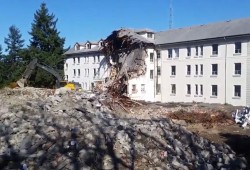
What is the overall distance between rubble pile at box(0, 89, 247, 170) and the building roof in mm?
30011

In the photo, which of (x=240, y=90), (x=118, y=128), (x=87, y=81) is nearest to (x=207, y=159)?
(x=118, y=128)

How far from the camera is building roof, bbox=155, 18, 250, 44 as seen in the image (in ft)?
135

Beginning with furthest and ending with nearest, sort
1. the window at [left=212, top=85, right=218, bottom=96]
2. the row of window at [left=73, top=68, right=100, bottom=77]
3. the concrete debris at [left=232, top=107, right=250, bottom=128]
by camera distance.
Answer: the row of window at [left=73, top=68, right=100, bottom=77], the window at [left=212, top=85, right=218, bottom=96], the concrete debris at [left=232, top=107, right=250, bottom=128]

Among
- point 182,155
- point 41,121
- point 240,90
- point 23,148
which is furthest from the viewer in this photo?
point 240,90

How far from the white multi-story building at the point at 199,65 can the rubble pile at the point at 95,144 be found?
28728 millimetres

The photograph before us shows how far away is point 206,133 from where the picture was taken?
17.5 m

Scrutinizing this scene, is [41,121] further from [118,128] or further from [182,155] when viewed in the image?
[182,155]

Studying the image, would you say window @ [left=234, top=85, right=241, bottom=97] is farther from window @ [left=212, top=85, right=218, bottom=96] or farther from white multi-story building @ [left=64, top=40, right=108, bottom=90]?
white multi-story building @ [left=64, top=40, right=108, bottom=90]

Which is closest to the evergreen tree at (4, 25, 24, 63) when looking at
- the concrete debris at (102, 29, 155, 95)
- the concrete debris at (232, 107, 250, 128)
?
the concrete debris at (102, 29, 155, 95)

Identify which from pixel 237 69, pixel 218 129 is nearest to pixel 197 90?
pixel 237 69

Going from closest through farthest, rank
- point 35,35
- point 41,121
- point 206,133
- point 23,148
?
1. point 23,148
2. point 41,121
3. point 206,133
4. point 35,35

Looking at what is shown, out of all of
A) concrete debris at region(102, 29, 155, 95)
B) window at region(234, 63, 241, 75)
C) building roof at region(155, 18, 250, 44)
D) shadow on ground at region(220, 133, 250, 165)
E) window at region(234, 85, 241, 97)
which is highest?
building roof at region(155, 18, 250, 44)

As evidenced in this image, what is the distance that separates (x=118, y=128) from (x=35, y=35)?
46.7 m

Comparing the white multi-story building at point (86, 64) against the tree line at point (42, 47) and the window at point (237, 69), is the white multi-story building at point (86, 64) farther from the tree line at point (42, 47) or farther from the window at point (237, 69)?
the window at point (237, 69)
